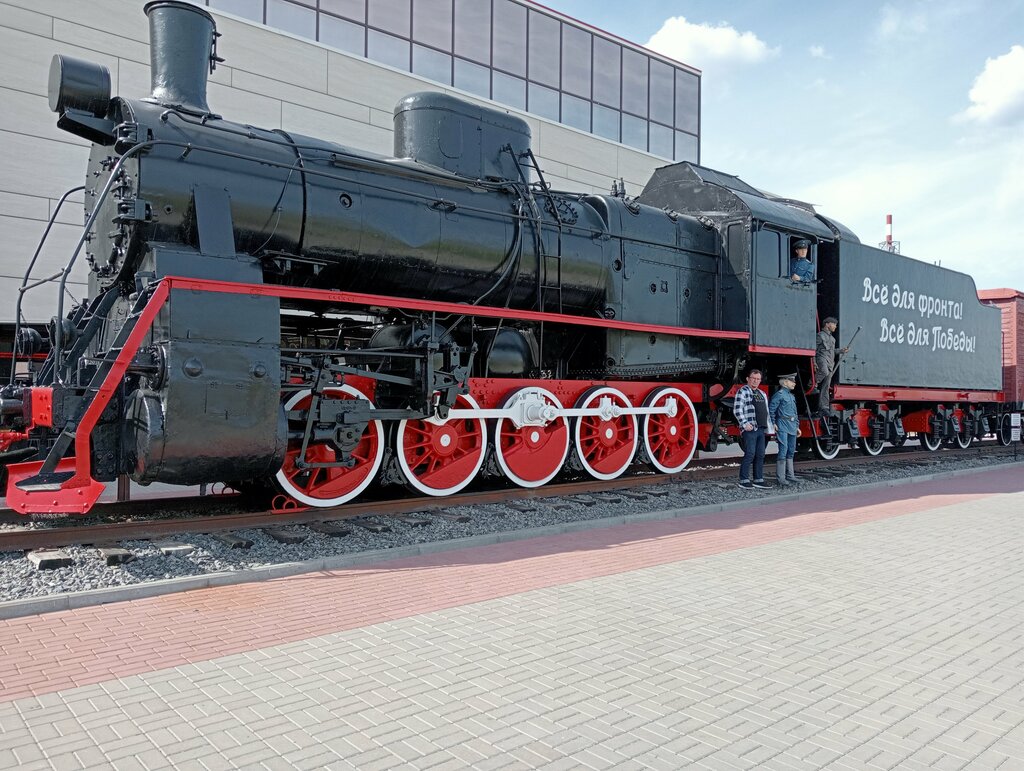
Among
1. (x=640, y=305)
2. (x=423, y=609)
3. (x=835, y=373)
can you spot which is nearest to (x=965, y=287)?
(x=835, y=373)

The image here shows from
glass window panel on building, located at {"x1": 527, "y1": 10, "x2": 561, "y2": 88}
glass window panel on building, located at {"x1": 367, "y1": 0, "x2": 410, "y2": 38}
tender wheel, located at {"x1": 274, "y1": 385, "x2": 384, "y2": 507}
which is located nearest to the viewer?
tender wheel, located at {"x1": 274, "y1": 385, "x2": 384, "y2": 507}

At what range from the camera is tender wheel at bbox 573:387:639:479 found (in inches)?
337

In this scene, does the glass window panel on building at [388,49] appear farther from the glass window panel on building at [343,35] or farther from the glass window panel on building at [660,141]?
the glass window panel on building at [660,141]

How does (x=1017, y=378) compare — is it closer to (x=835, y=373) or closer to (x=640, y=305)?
(x=835, y=373)

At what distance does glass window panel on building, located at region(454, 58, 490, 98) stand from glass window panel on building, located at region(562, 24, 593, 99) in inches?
103

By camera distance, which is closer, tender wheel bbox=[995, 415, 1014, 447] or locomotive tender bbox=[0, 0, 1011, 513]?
locomotive tender bbox=[0, 0, 1011, 513]

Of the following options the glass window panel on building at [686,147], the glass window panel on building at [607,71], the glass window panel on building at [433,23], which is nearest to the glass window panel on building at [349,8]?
the glass window panel on building at [433,23]

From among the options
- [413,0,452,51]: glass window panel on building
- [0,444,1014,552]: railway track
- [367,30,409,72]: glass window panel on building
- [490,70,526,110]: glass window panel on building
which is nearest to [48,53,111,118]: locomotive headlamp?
[0,444,1014,552]: railway track

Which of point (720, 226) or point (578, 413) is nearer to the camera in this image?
point (578, 413)

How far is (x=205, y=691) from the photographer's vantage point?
311 cm

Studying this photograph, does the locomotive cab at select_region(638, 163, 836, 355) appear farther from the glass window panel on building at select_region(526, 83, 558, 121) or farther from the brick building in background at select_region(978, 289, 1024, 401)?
the brick building in background at select_region(978, 289, 1024, 401)

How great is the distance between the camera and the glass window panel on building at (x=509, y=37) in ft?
62.7

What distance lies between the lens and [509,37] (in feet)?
63.5

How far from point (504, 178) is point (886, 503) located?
5.70 m
